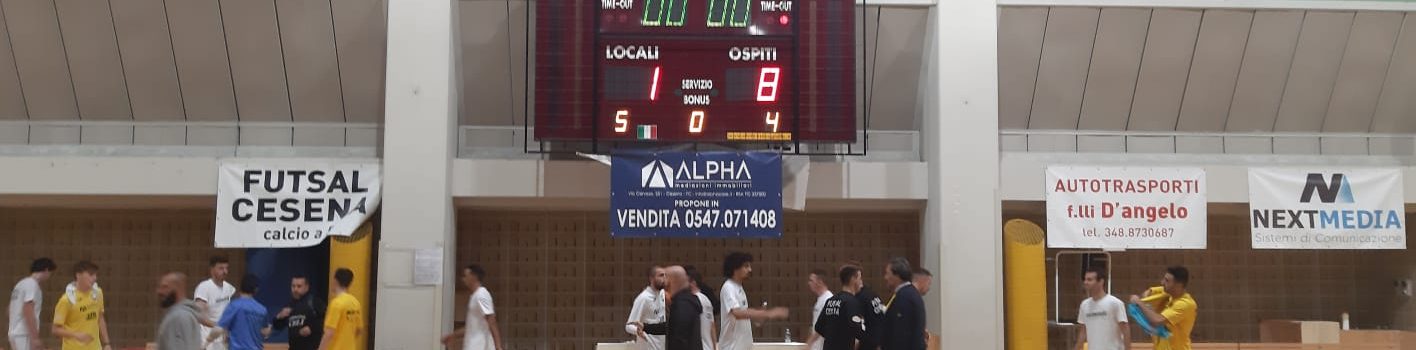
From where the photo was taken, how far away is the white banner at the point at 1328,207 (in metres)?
14.7

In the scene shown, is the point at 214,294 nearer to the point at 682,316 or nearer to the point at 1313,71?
the point at 682,316

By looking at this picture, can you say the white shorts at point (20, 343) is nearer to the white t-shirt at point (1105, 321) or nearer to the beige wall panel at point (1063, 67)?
the white t-shirt at point (1105, 321)

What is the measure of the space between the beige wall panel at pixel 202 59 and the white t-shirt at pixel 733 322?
6.95 m

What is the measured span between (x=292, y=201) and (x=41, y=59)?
3.61 meters

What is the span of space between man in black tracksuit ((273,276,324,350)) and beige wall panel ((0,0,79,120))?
5.73 meters

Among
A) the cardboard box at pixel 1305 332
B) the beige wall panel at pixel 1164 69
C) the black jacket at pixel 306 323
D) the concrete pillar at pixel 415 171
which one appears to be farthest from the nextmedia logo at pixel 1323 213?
the black jacket at pixel 306 323

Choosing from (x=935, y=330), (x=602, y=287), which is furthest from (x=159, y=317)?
(x=935, y=330)

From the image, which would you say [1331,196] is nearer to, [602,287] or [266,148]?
[602,287]

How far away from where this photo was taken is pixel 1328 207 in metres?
14.7

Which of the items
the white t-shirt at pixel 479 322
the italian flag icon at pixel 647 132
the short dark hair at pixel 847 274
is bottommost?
the white t-shirt at pixel 479 322

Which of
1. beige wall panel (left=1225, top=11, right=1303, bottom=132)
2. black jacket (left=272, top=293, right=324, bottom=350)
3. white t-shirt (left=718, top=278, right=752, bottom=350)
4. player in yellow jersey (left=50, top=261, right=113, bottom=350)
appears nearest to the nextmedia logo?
beige wall panel (left=1225, top=11, right=1303, bottom=132)

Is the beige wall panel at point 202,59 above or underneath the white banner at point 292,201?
above

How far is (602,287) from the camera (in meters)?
16.7

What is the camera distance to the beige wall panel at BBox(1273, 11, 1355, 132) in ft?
49.6
